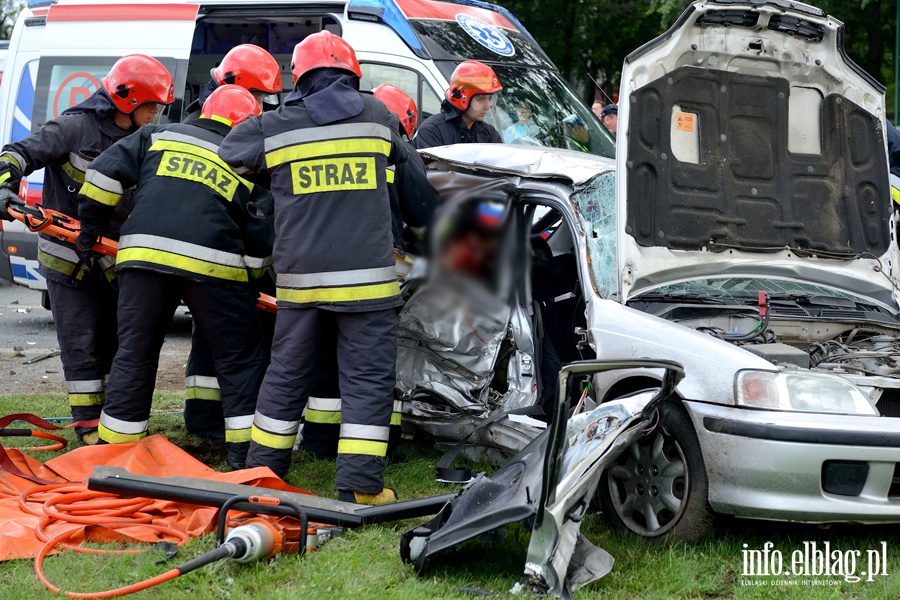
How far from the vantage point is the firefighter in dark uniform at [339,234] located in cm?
446

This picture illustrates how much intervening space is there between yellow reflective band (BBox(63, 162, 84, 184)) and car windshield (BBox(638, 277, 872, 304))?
3216 millimetres

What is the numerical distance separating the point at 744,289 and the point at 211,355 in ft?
9.26

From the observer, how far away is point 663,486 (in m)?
3.98

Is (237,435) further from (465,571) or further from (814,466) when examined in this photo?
(814,466)

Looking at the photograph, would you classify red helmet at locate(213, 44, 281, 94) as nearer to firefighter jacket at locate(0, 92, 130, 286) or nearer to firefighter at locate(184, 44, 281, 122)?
firefighter at locate(184, 44, 281, 122)

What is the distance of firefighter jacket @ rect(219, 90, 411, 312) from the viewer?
4.45 metres

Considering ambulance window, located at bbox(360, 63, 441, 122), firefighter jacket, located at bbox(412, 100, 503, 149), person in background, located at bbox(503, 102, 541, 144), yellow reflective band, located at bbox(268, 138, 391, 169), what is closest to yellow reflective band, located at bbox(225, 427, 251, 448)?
yellow reflective band, located at bbox(268, 138, 391, 169)

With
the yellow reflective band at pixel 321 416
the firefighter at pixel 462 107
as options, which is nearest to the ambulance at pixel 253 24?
the firefighter at pixel 462 107

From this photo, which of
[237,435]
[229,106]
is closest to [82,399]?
[237,435]

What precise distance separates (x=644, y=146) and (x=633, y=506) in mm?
1545

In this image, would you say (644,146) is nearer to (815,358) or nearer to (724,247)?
(724,247)

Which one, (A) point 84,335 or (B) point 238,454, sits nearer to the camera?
(B) point 238,454

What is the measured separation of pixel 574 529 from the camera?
3549 mm

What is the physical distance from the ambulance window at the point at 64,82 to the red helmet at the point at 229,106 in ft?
13.5
